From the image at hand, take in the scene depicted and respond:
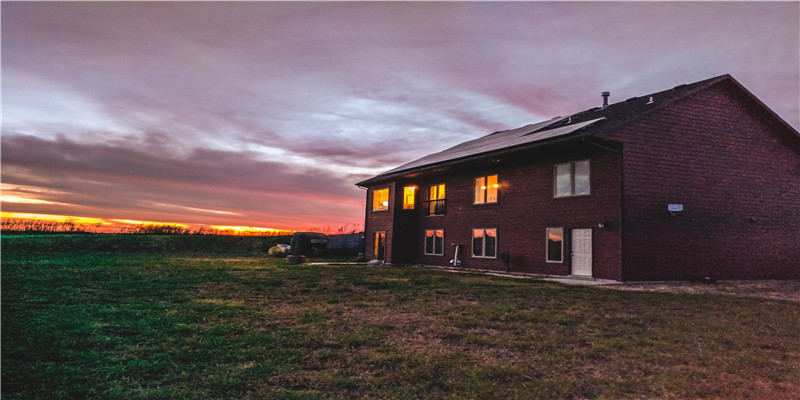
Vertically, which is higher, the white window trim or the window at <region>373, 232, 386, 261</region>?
the white window trim

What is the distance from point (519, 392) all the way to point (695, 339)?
13.1 ft

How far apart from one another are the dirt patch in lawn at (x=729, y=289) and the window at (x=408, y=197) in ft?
45.0

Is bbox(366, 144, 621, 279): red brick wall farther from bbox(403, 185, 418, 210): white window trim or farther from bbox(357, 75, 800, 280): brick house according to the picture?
bbox(403, 185, 418, 210): white window trim

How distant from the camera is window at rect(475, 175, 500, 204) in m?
21.3

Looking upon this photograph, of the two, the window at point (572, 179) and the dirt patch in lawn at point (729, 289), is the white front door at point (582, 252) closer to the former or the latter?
the window at point (572, 179)

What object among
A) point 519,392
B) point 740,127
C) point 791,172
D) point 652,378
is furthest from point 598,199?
point 519,392

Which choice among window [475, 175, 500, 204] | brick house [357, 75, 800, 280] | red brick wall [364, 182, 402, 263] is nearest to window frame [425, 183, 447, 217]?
red brick wall [364, 182, 402, 263]

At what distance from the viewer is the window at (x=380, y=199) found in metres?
27.9

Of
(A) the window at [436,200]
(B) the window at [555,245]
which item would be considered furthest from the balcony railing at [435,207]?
(B) the window at [555,245]

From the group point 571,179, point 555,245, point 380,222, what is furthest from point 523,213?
point 380,222

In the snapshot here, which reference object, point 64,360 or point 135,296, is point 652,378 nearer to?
point 64,360

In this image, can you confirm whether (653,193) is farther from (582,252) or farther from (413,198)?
(413,198)

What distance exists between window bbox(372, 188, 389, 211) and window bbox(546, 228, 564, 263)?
447 inches

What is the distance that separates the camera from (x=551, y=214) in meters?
18.2
